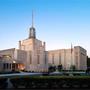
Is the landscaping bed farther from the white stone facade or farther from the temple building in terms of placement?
the white stone facade

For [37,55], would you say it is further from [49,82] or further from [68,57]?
[49,82]

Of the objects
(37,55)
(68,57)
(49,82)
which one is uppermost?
(37,55)

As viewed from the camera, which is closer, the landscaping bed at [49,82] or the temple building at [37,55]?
the landscaping bed at [49,82]

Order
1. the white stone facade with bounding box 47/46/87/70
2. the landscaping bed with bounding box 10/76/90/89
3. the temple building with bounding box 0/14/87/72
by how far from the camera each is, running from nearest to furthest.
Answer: the landscaping bed with bounding box 10/76/90/89 < the temple building with bounding box 0/14/87/72 < the white stone facade with bounding box 47/46/87/70

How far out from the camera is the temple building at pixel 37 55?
110 metres

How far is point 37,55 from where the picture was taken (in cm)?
11606

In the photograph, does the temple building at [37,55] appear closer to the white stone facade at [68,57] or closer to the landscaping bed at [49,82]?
the white stone facade at [68,57]

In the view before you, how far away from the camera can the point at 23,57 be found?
11238 cm

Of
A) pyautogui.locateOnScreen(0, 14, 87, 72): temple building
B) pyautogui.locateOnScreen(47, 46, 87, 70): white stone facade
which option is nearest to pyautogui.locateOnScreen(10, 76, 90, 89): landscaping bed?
pyautogui.locateOnScreen(0, 14, 87, 72): temple building

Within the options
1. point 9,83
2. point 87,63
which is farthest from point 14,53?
point 9,83

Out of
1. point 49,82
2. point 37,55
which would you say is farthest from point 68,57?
point 49,82

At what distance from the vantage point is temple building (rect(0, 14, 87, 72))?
10983 centimetres

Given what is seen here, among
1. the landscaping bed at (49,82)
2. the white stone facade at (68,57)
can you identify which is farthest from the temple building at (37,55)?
the landscaping bed at (49,82)

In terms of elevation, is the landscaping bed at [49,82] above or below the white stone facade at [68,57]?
below
